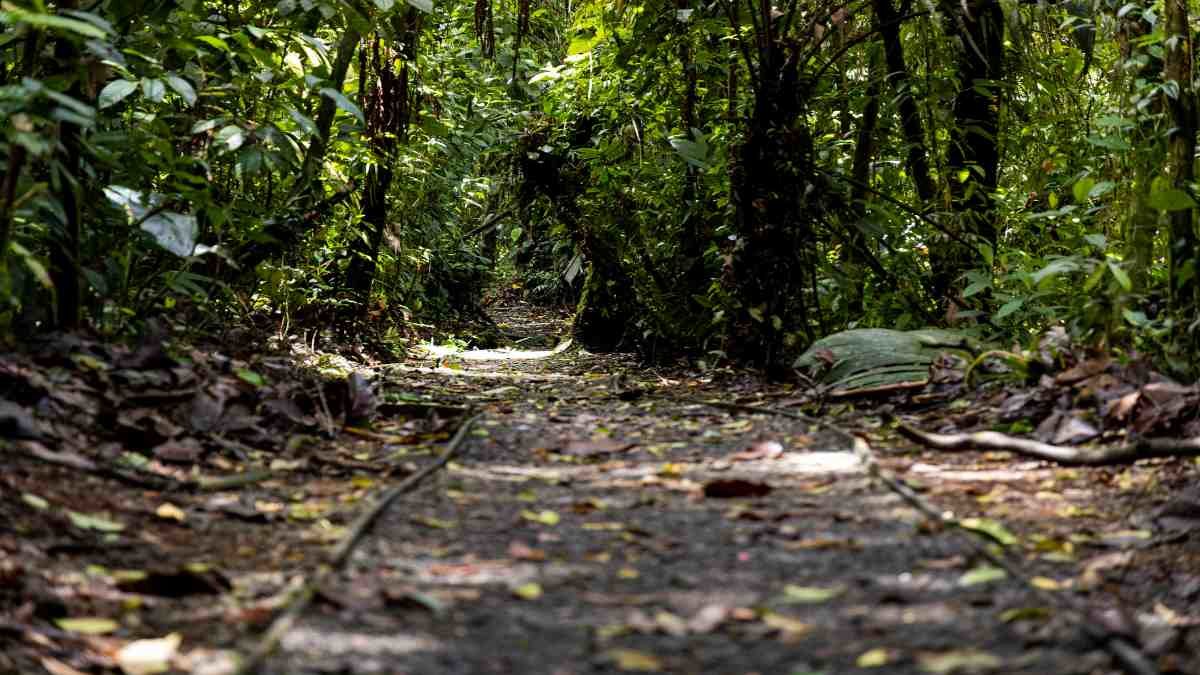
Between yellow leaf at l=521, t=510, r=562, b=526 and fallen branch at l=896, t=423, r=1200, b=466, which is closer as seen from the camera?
yellow leaf at l=521, t=510, r=562, b=526

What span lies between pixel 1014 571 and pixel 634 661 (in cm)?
83

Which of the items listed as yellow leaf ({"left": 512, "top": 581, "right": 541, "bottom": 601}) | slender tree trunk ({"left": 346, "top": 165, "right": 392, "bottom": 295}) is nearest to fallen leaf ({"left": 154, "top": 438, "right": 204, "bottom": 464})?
yellow leaf ({"left": 512, "top": 581, "right": 541, "bottom": 601})

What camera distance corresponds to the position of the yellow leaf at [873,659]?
5.39 feet

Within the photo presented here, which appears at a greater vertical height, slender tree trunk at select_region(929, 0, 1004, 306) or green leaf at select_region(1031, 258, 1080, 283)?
slender tree trunk at select_region(929, 0, 1004, 306)

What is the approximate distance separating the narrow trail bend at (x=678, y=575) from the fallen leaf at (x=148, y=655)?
0.18m

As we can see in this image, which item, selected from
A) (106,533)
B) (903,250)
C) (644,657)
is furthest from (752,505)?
(903,250)

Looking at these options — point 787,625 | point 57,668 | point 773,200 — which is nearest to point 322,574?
point 57,668

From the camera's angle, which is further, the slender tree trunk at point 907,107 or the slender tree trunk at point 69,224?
the slender tree trunk at point 907,107

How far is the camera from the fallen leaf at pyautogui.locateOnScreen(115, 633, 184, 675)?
5.44 ft

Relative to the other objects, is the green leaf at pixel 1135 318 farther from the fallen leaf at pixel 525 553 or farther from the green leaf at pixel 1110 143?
the fallen leaf at pixel 525 553

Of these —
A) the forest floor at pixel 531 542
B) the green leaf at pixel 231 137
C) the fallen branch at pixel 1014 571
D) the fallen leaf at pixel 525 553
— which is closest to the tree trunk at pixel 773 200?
the forest floor at pixel 531 542

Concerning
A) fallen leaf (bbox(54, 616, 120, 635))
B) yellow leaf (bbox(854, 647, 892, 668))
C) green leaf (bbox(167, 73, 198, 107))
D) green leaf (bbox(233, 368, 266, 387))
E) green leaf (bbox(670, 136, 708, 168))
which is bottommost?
yellow leaf (bbox(854, 647, 892, 668))

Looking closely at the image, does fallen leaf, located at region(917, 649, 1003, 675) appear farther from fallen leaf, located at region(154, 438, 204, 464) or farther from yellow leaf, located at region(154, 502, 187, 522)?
fallen leaf, located at region(154, 438, 204, 464)

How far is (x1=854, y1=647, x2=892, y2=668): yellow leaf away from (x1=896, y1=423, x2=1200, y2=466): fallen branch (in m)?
1.50
